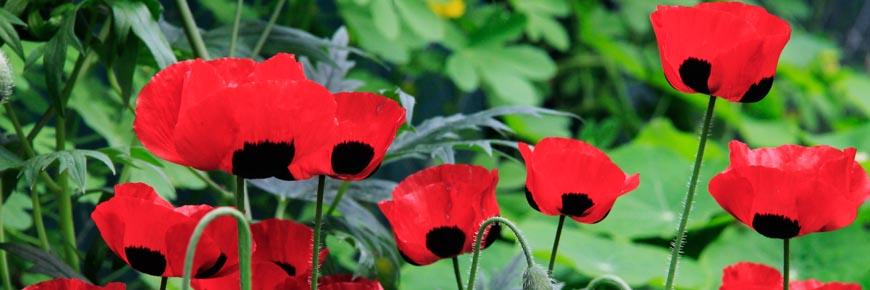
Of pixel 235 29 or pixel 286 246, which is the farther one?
pixel 235 29

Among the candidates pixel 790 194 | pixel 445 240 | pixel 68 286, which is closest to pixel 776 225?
pixel 790 194

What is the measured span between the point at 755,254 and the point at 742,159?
1.20 m

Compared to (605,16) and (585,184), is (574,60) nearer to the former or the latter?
(605,16)

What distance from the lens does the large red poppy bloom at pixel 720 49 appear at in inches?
21.8

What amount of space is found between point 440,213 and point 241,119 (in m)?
0.16

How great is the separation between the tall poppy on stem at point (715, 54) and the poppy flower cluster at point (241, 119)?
0.63 ft

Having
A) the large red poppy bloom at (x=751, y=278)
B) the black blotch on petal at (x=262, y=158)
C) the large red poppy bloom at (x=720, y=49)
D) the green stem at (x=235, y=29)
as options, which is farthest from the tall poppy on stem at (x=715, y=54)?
the green stem at (x=235, y=29)

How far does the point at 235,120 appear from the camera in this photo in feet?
1.62

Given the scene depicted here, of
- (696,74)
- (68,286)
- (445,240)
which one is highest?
(696,74)

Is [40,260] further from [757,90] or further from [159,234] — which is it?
[757,90]

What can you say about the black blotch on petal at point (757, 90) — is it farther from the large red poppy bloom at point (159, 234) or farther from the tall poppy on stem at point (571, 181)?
the large red poppy bloom at point (159, 234)

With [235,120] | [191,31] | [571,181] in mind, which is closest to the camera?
[235,120]

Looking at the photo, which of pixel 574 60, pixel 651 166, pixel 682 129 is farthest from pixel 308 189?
pixel 682 129

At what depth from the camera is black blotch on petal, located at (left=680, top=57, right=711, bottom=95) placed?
0.56m
